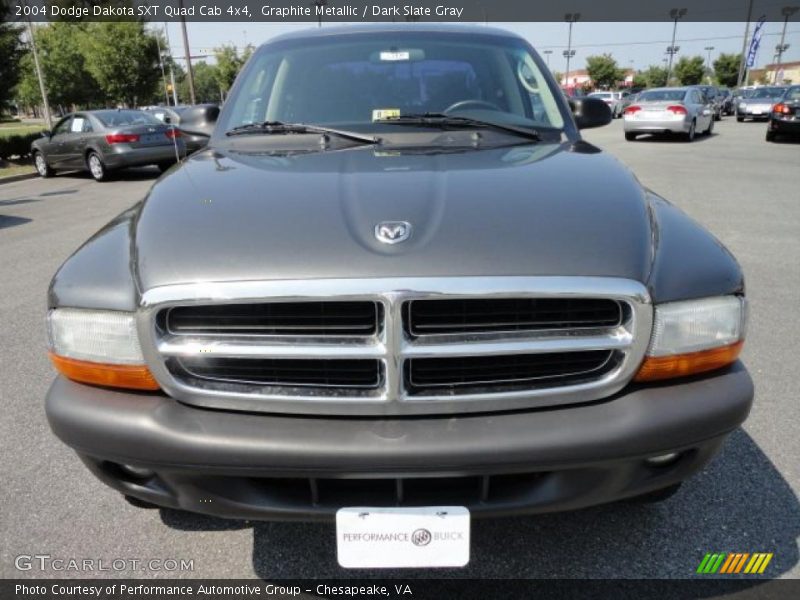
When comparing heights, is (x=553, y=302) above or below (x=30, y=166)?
above

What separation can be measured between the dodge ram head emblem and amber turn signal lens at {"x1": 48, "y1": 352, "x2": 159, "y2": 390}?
76 centimetres

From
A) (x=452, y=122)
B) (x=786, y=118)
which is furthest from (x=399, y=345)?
(x=786, y=118)

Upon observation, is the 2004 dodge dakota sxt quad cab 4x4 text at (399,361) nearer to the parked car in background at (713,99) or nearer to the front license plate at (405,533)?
the front license plate at (405,533)

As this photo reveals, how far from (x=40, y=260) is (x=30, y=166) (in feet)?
43.1

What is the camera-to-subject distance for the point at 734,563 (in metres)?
2.14

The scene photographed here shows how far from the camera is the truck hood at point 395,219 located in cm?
167

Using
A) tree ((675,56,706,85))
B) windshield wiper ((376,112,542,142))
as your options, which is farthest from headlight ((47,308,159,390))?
tree ((675,56,706,85))

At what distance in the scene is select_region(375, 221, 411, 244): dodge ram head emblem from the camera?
1716 millimetres

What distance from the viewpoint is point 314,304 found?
66.2 inches

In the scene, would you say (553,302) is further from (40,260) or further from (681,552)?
(40,260)

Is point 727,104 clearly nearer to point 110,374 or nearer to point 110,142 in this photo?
point 110,142

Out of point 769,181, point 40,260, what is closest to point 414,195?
point 40,260

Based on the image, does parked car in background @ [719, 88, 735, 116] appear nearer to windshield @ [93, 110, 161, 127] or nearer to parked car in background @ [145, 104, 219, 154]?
windshield @ [93, 110, 161, 127]

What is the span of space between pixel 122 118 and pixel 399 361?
13.7 metres
